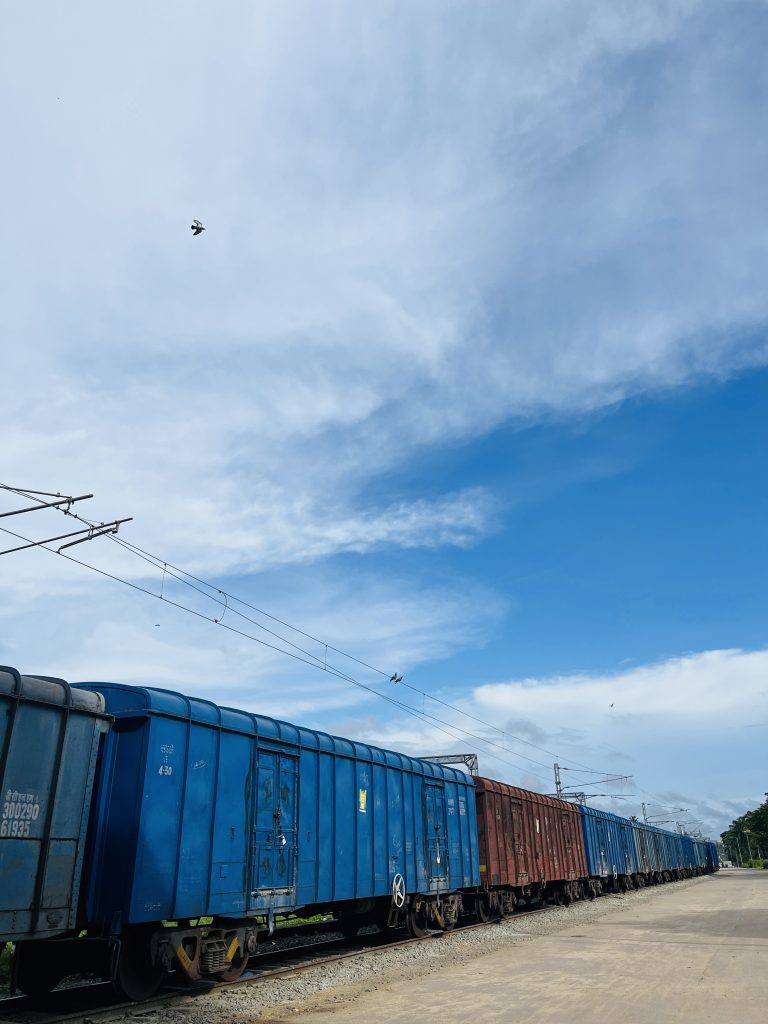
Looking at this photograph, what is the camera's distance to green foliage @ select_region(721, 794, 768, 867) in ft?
389

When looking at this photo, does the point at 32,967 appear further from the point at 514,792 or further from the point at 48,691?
the point at 514,792

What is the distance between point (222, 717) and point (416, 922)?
9384 mm

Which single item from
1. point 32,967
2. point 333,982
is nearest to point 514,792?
point 333,982

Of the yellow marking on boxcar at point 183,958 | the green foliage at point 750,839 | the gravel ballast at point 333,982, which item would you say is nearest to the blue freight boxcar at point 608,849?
the gravel ballast at point 333,982

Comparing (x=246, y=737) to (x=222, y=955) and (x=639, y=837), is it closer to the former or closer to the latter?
(x=222, y=955)

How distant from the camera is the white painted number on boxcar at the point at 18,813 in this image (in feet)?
25.6

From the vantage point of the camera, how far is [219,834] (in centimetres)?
1086

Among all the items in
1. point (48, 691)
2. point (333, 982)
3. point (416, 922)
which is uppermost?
point (48, 691)

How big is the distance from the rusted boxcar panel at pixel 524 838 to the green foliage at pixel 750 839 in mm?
105991

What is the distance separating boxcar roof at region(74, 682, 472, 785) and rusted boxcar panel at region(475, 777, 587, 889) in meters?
6.23

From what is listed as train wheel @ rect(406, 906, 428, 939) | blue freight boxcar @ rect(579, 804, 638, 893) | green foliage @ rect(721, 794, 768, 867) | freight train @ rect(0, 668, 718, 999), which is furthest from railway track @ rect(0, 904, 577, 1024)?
green foliage @ rect(721, 794, 768, 867)

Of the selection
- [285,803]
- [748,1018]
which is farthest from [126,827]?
[748,1018]

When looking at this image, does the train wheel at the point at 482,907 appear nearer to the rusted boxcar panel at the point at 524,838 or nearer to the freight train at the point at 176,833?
the rusted boxcar panel at the point at 524,838

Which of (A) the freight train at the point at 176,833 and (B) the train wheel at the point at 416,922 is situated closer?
(A) the freight train at the point at 176,833
